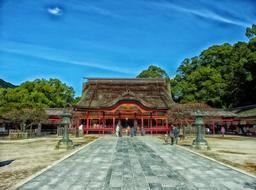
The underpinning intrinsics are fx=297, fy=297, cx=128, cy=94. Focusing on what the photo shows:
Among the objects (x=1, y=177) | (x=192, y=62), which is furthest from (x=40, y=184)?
(x=192, y=62)

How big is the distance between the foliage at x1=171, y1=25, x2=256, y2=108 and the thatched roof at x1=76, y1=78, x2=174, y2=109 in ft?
17.9

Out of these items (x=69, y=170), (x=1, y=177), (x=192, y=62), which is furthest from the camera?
(x=192, y=62)

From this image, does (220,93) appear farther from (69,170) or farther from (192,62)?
(69,170)

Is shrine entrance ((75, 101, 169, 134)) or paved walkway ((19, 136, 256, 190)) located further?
shrine entrance ((75, 101, 169, 134))

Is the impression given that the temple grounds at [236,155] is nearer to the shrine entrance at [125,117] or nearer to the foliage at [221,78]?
the shrine entrance at [125,117]

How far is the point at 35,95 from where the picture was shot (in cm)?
4931

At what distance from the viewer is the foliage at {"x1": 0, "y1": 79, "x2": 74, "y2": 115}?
43.9 m

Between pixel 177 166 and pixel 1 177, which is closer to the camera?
pixel 1 177

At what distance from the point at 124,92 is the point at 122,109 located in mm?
3771

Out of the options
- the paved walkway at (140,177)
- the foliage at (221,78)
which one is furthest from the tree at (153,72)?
the paved walkway at (140,177)

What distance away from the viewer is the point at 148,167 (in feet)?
37.8

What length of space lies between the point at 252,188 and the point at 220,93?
159 ft

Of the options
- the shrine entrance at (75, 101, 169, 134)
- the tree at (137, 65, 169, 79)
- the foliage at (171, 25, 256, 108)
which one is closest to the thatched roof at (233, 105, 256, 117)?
the foliage at (171, 25, 256, 108)

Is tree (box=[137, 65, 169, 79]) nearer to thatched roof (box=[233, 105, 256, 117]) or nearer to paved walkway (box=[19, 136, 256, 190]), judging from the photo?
thatched roof (box=[233, 105, 256, 117])
